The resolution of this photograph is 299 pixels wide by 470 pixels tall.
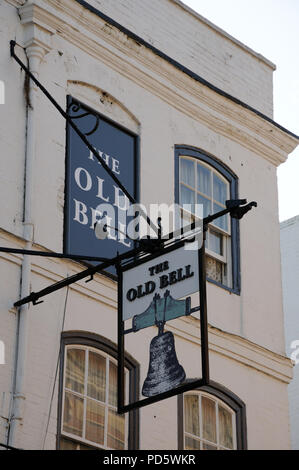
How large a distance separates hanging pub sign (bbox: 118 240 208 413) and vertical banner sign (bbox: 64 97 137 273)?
8.45 ft

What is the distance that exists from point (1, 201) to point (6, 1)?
2711mm

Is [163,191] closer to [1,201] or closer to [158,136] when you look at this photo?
[158,136]

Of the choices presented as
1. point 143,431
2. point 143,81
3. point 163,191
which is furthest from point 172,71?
point 143,431

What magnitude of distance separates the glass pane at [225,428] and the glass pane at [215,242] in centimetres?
232

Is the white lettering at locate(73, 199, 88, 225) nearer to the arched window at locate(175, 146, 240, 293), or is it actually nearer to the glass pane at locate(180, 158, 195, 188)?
the arched window at locate(175, 146, 240, 293)

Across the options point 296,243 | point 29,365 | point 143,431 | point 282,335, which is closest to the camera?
point 29,365

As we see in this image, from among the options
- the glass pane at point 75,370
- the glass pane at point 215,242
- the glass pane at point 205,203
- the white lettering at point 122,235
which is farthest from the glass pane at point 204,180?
the glass pane at point 75,370

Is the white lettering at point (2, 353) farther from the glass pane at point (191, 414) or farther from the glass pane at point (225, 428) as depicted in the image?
the glass pane at point (225, 428)

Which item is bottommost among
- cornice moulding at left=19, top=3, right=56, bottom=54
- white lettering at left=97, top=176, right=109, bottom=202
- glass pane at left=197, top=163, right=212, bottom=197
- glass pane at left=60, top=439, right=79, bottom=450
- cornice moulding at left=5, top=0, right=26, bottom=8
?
glass pane at left=60, top=439, right=79, bottom=450

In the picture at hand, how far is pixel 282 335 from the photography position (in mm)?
16562

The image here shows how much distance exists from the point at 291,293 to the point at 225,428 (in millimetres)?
7899

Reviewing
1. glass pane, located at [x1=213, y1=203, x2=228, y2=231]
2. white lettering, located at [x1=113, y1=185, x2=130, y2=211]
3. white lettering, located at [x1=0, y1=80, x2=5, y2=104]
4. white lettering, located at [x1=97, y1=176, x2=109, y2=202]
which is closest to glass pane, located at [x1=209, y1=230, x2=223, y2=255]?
glass pane, located at [x1=213, y1=203, x2=228, y2=231]

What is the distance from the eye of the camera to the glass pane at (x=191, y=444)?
47.3 ft

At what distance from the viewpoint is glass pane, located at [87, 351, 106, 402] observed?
43.8ft
